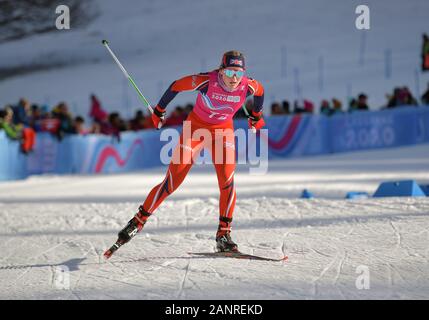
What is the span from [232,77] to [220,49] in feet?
162

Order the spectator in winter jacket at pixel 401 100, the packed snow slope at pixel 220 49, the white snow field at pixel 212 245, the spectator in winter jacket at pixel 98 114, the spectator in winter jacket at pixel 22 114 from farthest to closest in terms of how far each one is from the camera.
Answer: the packed snow slope at pixel 220 49
the spectator in winter jacket at pixel 401 100
the spectator in winter jacket at pixel 98 114
the spectator in winter jacket at pixel 22 114
the white snow field at pixel 212 245

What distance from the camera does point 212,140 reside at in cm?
679

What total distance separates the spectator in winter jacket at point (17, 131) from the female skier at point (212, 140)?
29.9 ft

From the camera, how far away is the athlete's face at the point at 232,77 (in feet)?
21.4

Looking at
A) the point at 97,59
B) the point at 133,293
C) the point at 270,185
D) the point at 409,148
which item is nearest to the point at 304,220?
the point at 133,293

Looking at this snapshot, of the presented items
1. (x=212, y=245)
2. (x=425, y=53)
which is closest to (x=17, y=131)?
(x=212, y=245)

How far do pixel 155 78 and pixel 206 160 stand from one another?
31.8 meters

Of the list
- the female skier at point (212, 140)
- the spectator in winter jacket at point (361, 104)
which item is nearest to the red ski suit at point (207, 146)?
the female skier at point (212, 140)

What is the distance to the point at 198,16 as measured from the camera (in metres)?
64.4

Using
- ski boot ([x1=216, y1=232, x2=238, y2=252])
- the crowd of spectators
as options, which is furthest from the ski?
the crowd of spectators

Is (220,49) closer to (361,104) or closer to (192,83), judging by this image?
(361,104)

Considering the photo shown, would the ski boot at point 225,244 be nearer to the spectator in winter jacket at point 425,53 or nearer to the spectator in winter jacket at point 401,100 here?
the spectator in winter jacket at point 401,100

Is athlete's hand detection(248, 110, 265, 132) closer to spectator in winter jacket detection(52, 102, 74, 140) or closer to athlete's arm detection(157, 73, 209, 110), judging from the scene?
athlete's arm detection(157, 73, 209, 110)
